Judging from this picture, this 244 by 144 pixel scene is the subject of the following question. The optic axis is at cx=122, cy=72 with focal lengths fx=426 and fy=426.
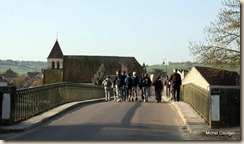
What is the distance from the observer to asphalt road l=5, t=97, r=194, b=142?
10.3 m

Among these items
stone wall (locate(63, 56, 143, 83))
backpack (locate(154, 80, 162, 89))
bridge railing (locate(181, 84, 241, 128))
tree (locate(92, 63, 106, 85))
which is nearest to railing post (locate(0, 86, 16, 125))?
bridge railing (locate(181, 84, 241, 128))

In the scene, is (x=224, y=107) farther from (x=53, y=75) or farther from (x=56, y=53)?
(x=56, y=53)

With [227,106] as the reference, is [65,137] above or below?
below

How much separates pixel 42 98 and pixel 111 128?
5.19 meters

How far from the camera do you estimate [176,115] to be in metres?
15.5

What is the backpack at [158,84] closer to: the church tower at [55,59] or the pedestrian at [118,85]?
the pedestrian at [118,85]

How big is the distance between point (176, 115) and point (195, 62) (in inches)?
352

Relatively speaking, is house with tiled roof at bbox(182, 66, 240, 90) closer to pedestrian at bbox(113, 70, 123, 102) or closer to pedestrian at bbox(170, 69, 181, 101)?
pedestrian at bbox(170, 69, 181, 101)

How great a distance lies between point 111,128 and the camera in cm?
1171

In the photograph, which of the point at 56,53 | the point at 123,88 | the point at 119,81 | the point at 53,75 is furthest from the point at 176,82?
the point at 56,53

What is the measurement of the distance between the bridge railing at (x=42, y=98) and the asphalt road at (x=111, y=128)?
85cm

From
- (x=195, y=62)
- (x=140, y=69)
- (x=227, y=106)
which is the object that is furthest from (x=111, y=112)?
(x=140, y=69)

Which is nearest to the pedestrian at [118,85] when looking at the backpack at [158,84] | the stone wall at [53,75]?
the backpack at [158,84]

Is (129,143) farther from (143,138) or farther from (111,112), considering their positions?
(111,112)
